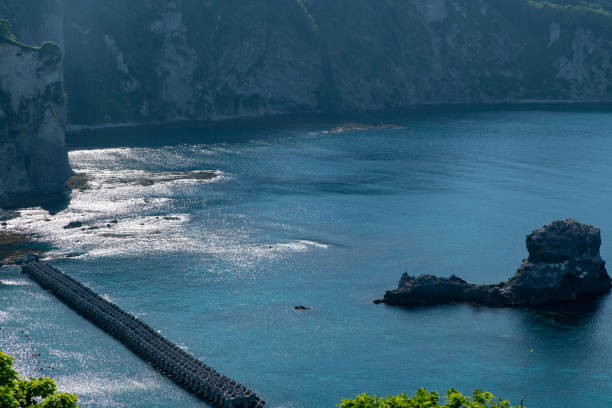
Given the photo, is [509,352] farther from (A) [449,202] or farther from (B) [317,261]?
(A) [449,202]

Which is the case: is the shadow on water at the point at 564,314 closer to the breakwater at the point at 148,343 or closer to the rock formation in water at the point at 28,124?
the breakwater at the point at 148,343

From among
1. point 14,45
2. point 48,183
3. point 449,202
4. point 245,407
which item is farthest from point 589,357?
point 14,45

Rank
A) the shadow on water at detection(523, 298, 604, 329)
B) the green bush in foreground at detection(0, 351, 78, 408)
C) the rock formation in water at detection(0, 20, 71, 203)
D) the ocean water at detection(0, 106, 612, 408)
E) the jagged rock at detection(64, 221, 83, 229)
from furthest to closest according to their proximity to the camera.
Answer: the rock formation in water at detection(0, 20, 71, 203)
the jagged rock at detection(64, 221, 83, 229)
the shadow on water at detection(523, 298, 604, 329)
the ocean water at detection(0, 106, 612, 408)
the green bush in foreground at detection(0, 351, 78, 408)

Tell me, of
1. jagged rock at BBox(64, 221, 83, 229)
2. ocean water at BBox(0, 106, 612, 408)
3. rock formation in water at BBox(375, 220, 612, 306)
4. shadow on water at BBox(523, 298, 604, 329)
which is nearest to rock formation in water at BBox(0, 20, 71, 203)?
ocean water at BBox(0, 106, 612, 408)

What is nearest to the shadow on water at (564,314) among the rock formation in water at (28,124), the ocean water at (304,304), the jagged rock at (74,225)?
the ocean water at (304,304)

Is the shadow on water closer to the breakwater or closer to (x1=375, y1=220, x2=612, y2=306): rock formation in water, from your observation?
(x1=375, y1=220, x2=612, y2=306): rock formation in water

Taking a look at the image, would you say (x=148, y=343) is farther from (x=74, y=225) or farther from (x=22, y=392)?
(x=74, y=225)

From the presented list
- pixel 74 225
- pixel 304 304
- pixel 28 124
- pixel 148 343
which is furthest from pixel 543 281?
pixel 28 124
